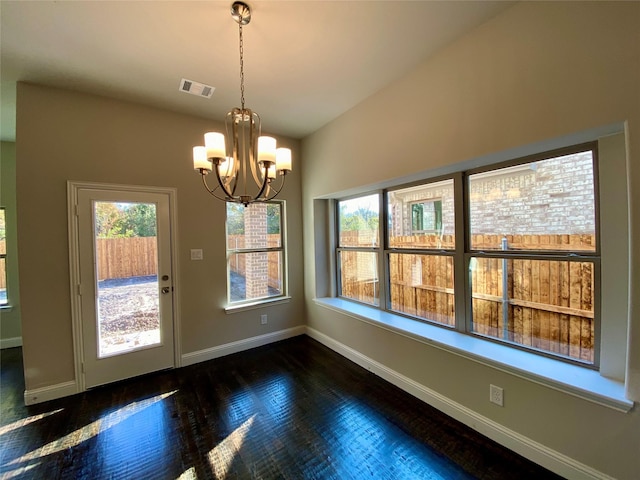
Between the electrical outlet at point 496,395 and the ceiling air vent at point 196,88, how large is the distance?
3415mm

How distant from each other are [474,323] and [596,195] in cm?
123

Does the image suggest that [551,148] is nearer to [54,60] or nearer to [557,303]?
[557,303]

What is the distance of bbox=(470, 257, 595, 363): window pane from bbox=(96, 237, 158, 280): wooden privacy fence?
10.5ft

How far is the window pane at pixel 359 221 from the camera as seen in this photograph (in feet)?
10.5

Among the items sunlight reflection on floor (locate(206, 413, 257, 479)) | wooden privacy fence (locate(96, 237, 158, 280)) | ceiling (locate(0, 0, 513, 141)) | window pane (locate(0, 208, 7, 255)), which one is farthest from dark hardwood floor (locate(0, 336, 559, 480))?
ceiling (locate(0, 0, 513, 141))

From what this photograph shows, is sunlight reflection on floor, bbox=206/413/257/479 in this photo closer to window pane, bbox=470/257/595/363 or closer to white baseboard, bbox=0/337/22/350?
window pane, bbox=470/257/595/363

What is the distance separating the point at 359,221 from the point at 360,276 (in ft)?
2.32

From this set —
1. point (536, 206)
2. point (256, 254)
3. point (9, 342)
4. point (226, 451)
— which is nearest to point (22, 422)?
point (226, 451)

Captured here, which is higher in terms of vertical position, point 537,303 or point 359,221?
point 359,221

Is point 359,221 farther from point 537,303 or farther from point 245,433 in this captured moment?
point 245,433

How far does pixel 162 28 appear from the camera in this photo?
181cm

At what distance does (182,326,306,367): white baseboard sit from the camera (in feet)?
10.4

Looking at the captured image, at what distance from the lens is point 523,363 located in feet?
5.90

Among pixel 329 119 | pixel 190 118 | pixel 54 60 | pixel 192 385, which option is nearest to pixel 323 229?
pixel 329 119
